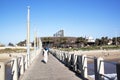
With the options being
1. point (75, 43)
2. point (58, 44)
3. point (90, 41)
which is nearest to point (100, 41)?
point (90, 41)

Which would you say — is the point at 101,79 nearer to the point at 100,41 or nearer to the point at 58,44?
the point at 58,44

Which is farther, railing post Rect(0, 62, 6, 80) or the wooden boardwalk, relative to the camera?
the wooden boardwalk

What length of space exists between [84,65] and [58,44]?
145302 mm

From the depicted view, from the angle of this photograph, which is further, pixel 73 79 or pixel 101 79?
pixel 73 79

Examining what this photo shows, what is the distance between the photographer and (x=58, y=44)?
523ft

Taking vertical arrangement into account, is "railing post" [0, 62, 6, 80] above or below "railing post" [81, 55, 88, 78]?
above

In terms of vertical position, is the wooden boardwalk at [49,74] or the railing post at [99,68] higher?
the railing post at [99,68]

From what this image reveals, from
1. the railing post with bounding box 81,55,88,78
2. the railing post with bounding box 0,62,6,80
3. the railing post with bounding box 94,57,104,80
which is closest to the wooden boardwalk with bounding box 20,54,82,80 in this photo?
the railing post with bounding box 81,55,88,78

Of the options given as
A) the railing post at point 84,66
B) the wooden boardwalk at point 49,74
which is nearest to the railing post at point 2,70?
the wooden boardwalk at point 49,74

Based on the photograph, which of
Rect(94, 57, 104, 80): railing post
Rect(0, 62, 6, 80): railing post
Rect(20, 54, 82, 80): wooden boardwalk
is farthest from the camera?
Rect(20, 54, 82, 80): wooden boardwalk

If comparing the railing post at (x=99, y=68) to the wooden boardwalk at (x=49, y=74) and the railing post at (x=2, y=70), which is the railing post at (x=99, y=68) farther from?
the railing post at (x=2, y=70)

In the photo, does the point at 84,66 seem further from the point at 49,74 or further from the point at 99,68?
the point at 99,68

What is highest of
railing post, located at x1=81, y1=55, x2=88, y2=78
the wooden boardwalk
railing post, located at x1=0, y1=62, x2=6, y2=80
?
railing post, located at x1=0, y1=62, x2=6, y2=80

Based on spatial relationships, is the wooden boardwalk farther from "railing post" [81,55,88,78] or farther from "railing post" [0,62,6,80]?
"railing post" [0,62,6,80]
